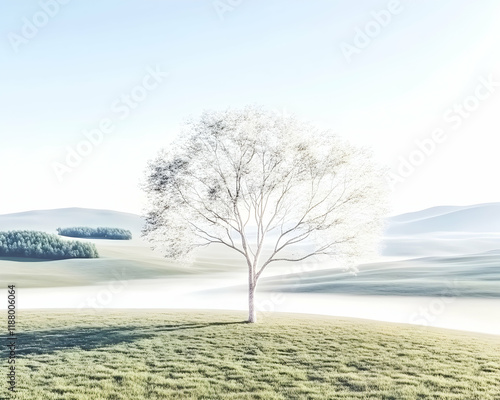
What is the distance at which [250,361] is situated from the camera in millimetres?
18312

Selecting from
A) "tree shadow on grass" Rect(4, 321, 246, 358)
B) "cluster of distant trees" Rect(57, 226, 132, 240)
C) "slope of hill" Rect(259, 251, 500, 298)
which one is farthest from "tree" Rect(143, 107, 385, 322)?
"cluster of distant trees" Rect(57, 226, 132, 240)

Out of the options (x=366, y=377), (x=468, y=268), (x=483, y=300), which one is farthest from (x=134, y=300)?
(x=468, y=268)

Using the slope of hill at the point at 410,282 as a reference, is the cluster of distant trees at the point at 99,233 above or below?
above

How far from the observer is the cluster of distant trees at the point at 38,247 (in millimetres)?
96062

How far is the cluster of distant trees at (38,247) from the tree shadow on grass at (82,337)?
7866cm

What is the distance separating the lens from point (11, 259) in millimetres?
93312

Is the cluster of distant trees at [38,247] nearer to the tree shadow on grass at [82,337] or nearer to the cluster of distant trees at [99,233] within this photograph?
the cluster of distant trees at [99,233]

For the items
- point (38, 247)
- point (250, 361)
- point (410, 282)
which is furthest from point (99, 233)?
point (250, 361)

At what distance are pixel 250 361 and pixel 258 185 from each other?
11614 mm

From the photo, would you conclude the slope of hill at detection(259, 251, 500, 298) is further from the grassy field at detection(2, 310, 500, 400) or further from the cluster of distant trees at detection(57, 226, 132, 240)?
the cluster of distant trees at detection(57, 226, 132, 240)

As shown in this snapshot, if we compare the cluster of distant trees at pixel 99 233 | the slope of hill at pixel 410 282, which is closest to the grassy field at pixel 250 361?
the slope of hill at pixel 410 282

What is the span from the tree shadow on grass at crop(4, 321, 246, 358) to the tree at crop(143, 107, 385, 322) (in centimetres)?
474

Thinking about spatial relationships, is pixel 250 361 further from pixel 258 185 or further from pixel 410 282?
pixel 410 282

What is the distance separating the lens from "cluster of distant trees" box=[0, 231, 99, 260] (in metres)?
96.1
